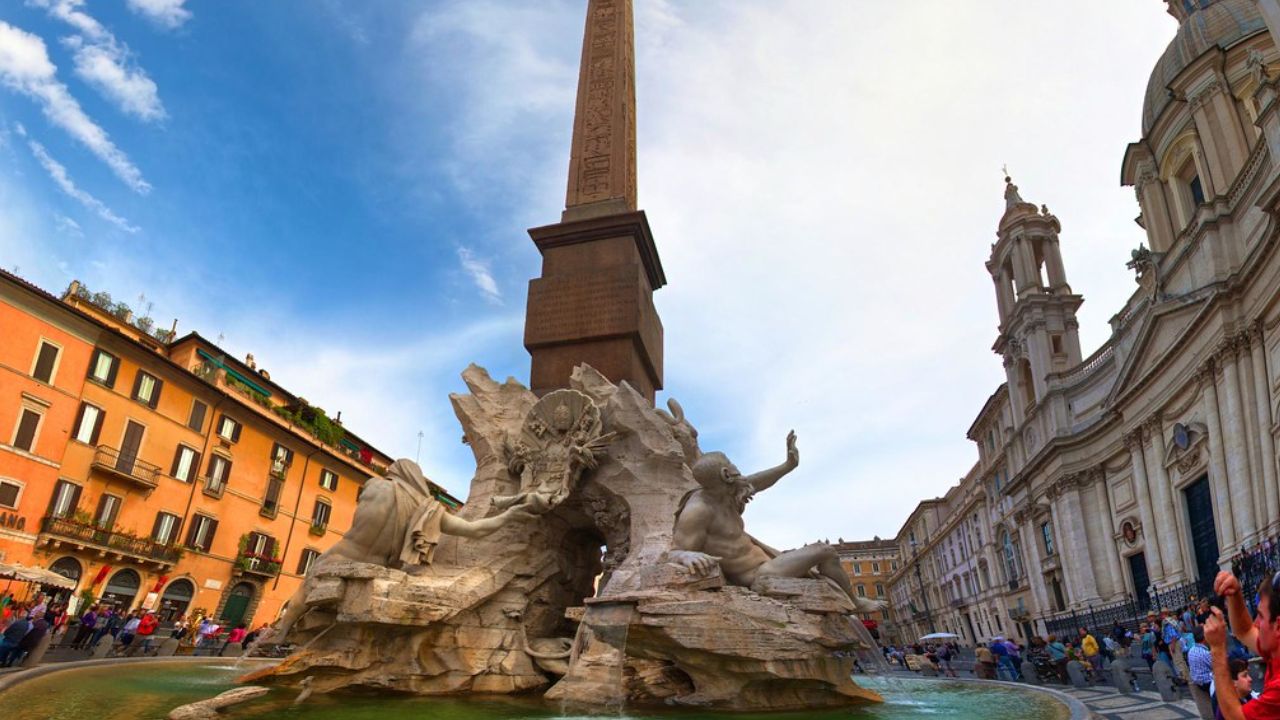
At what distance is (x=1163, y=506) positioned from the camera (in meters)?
25.0

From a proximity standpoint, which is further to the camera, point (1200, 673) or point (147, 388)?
point (147, 388)

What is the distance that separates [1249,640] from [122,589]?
79.0ft

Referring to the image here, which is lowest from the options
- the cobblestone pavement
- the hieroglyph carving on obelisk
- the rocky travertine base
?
the cobblestone pavement

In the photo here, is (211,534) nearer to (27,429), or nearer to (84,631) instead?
(27,429)

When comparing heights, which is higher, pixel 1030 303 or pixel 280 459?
pixel 1030 303

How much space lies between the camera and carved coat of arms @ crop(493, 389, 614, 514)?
6836 mm

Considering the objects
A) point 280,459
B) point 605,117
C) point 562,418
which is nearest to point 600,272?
point 562,418

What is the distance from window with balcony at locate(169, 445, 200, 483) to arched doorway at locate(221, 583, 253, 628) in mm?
4002

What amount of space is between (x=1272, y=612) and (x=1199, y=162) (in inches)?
1409

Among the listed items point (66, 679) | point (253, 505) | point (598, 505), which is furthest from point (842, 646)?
point (253, 505)

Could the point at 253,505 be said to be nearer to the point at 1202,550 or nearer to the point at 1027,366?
the point at 1202,550

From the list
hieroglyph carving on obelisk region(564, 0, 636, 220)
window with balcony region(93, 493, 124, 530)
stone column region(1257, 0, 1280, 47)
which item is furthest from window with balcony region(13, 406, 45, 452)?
stone column region(1257, 0, 1280, 47)

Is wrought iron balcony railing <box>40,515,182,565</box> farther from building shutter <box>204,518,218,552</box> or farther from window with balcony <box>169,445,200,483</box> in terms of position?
window with balcony <box>169,445,200,483</box>

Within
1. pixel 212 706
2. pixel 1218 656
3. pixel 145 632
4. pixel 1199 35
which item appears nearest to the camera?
pixel 1218 656
